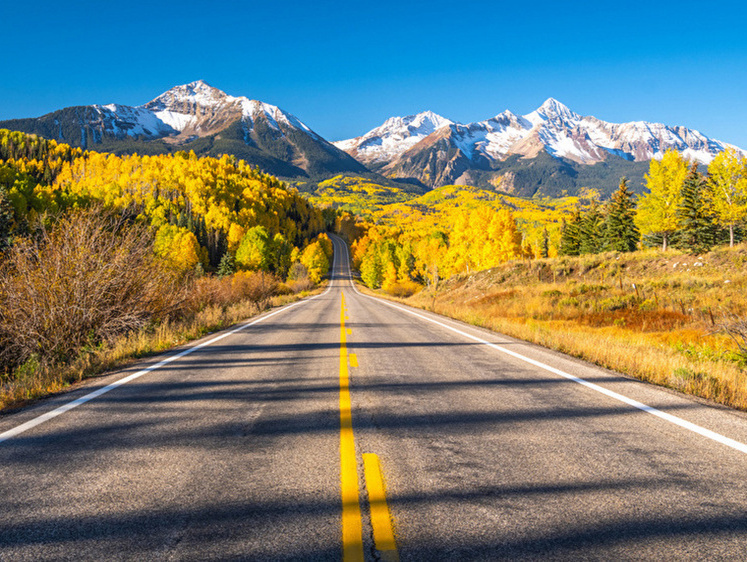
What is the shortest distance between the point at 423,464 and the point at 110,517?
216 cm

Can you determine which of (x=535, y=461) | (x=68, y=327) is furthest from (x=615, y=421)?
(x=68, y=327)

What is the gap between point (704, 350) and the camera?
751 centimetres

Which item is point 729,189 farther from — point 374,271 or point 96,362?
point 374,271

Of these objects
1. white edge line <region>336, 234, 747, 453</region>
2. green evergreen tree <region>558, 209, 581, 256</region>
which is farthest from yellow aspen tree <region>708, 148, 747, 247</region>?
white edge line <region>336, 234, 747, 453</region>

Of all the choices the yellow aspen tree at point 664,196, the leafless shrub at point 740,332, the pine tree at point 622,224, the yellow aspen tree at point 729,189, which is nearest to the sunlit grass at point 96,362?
the leafless shrub at point 740,332

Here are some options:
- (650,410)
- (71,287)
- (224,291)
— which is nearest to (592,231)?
(224,291)

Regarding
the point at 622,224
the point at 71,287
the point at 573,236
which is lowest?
the point at 71,287

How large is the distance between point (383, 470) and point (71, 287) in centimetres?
822

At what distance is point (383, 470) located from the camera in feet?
9.96

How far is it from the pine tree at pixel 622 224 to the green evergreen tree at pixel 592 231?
4.30 m

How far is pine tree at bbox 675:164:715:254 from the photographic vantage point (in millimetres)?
37875

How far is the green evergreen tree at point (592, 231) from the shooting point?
52219mm

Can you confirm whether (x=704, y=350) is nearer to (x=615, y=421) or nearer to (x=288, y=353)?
(x=615, y=421)

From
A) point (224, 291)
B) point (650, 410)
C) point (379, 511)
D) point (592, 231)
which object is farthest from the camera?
point (592, 231)
